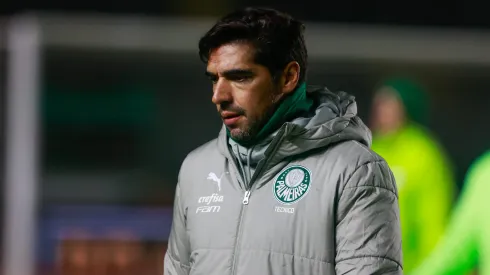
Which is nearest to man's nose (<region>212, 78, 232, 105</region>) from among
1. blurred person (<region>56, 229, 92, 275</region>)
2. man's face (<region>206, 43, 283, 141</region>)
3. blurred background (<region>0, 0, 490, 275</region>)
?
man's face (<region>206, 43, 283, 141</region>)

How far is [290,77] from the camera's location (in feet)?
8.20

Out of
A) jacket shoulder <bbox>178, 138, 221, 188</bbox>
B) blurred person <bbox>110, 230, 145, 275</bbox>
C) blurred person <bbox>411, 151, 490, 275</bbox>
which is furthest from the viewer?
blurred person <bbox>110, 230, 145, 275</bbox>

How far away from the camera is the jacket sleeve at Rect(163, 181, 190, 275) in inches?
102

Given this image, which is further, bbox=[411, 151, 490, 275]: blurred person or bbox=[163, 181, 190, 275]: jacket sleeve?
bbox=[411, 151, 490, 275]: blurred person

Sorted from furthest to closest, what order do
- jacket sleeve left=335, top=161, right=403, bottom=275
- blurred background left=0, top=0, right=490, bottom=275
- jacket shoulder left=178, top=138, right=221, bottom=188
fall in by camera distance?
1. blurred background left=0, top=0, right=490, bottom=275
2. jacket shoulder left=178, top=138, right=221, bottom=188
3. jacket sleeve left=335, top=161, right=403, bottom=275

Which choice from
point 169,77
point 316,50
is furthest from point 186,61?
point 316,50

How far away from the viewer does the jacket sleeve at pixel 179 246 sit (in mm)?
2594

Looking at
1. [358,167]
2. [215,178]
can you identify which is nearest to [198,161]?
[215,178]

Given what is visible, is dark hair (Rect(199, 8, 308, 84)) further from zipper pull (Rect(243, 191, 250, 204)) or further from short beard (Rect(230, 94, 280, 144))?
zipper pull (Rect(243, 191, 250, 204))

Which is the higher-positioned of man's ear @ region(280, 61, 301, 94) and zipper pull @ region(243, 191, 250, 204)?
man's ear @ region(280, 61, 301, 94)

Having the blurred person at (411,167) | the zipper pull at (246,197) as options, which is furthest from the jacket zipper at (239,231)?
the blurred person at (411,167)

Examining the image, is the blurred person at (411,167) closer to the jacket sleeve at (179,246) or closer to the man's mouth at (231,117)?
the jacket sleeve at (179,246)

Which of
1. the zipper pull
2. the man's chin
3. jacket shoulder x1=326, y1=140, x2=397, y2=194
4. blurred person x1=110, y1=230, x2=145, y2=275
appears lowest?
blurred person x1=110, y1=230, x2=145, y2=275

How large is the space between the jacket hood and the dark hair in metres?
0.13
